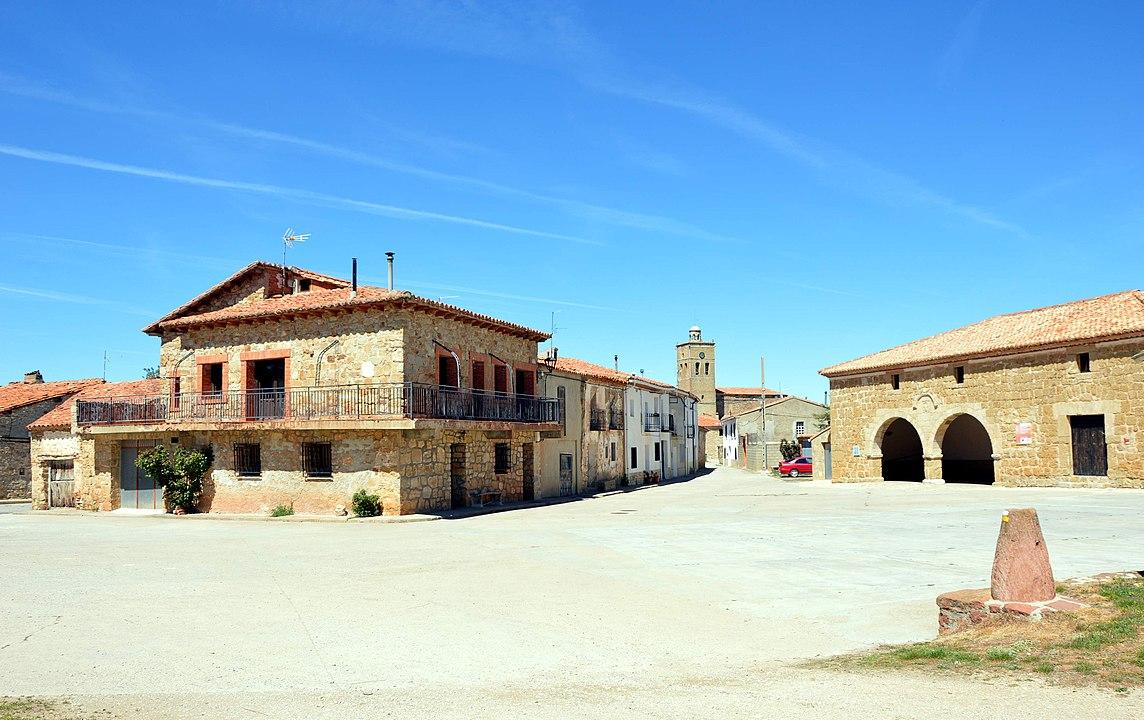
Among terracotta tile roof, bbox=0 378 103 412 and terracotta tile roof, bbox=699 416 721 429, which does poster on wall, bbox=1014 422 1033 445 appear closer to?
terracotta tile roof, bbox=0 378 103 412

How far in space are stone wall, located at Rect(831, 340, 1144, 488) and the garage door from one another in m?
27.5

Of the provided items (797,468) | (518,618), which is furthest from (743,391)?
(518,618)

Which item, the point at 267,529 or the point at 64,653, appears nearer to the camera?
the point at 64,653

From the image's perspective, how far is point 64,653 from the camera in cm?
828

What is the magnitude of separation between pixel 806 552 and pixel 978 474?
1071 inches

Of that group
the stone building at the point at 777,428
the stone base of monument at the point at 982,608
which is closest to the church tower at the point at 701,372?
the stone building at the point at 777,428

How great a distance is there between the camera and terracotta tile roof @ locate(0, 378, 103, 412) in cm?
3804

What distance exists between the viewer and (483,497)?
28031mm

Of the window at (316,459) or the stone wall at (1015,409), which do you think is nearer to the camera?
the window at (316,459)

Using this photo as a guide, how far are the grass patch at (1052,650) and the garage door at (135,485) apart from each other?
2713 centimetres

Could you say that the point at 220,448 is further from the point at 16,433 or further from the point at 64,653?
the point at 64,653

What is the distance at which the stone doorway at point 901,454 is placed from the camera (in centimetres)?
3919

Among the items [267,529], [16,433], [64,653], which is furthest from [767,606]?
[16,433]

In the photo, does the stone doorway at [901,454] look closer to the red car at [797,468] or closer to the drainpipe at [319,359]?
the red car at [797,468]
